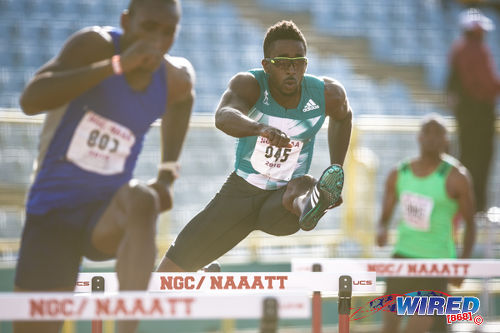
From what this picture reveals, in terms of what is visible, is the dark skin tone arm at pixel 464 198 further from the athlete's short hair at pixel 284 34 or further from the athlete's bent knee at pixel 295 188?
the athlete's short hair at pixel 284 34

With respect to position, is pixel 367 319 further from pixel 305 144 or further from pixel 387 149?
pixel 305 144

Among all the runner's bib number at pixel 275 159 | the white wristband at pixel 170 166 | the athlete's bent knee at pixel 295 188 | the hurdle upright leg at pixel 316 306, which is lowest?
the hurdle upright leg at pixel 316 306

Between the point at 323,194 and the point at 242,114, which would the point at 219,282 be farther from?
the point at 242,114

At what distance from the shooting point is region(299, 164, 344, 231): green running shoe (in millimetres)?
4102

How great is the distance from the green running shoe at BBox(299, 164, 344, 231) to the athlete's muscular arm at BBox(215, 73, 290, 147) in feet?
1.36

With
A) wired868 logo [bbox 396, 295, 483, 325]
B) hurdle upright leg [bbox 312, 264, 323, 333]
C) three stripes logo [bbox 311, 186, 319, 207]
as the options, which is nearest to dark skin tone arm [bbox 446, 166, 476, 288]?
wired868 logo [bbox 396, 295, 483, 325]

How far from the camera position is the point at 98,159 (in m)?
3.17

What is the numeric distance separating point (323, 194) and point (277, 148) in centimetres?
61

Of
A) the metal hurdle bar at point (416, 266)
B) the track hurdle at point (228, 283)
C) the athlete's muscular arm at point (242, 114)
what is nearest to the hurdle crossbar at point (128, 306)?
the athlete's muscular arm at point (242, 114)

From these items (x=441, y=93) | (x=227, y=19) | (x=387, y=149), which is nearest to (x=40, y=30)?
(x=227, y=19)

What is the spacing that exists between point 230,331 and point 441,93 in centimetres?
762

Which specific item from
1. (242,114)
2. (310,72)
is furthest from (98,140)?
(310,72)

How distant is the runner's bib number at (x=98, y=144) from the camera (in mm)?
3133

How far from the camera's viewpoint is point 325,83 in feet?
15.3
